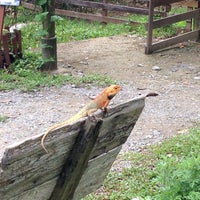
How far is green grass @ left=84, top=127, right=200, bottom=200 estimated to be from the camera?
2791 millimetres

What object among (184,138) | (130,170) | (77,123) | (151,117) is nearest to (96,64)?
(151,117)

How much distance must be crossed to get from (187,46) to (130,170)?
5735 millimetres

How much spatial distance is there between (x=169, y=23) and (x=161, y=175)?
6404 millimetres

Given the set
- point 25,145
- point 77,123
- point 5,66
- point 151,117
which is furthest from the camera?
point 5,66

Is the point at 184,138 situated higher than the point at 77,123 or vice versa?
the point at 77,123

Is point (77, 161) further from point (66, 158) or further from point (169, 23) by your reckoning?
point (169, 23)

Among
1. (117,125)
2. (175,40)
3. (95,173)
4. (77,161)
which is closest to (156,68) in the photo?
(175,40)

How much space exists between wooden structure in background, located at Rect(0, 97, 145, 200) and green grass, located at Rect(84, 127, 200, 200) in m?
0.71

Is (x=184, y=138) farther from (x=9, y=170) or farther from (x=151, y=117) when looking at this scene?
(x=9, y=170)

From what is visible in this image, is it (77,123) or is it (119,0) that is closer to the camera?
(77,123)

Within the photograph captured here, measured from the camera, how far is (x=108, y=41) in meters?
9.91

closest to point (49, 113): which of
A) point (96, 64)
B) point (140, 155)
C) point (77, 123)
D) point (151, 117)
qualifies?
point (151, 117)

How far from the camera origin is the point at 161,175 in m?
2.90

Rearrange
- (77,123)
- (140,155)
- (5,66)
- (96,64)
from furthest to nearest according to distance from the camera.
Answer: (96,64) < (5,66) < (140,155) < (77,123)
